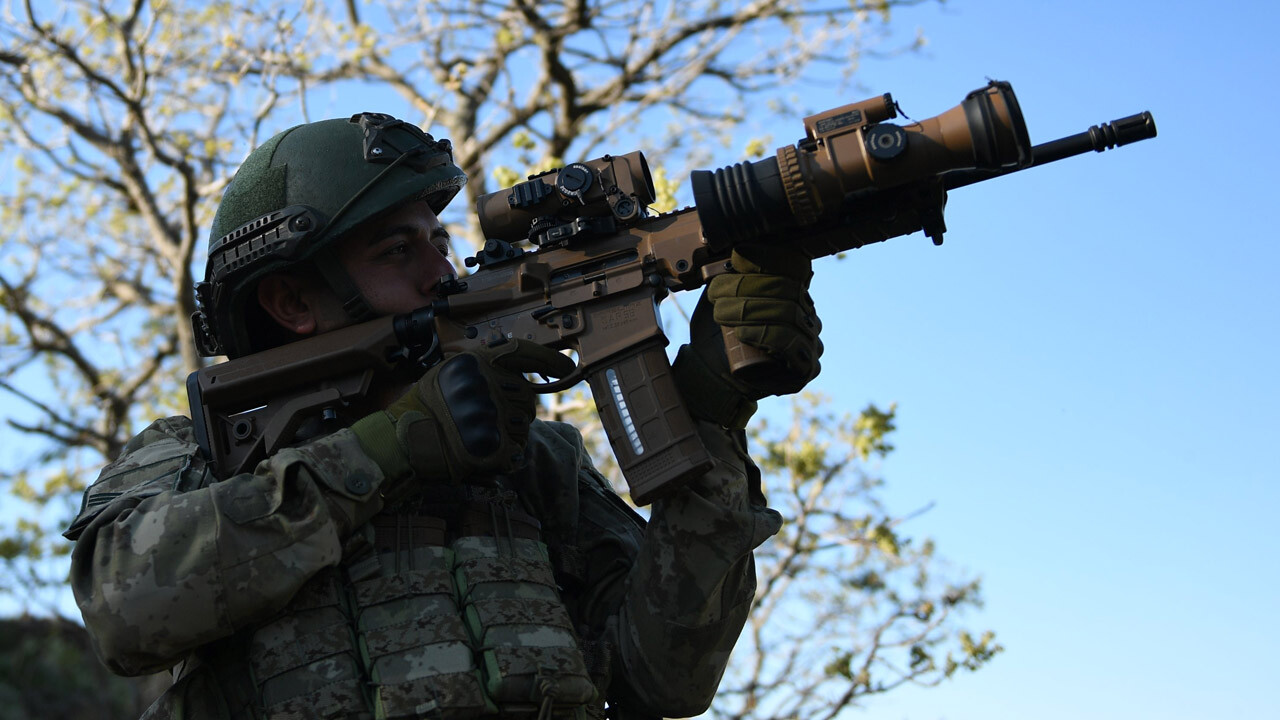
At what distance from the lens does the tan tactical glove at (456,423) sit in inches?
142

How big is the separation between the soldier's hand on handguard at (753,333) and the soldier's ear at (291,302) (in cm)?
127

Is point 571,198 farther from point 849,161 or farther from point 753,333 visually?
point 849,161

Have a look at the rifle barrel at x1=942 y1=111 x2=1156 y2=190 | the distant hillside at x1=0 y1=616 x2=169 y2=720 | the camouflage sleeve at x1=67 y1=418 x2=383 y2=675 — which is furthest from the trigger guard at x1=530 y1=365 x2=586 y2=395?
the distant hillside at x1=0 y1=616 x2=169 y2=720

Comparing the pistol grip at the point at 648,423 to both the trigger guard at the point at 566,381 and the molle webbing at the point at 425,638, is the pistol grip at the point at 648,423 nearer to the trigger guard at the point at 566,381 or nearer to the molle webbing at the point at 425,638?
the trigger guard at the point at 566,381

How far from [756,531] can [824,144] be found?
1.15 metres

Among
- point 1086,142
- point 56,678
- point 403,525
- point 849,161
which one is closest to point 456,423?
point 403,525

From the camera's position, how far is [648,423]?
3.83 metres

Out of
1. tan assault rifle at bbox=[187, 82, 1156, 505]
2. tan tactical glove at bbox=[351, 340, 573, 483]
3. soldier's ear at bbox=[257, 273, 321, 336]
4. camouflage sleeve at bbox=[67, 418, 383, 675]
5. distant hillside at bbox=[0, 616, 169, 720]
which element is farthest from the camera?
distant hillside at bbox=[0, 616, 169, 720]

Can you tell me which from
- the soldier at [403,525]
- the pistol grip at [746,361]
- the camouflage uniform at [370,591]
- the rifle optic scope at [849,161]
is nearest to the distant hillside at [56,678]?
the soldier at [403,525]

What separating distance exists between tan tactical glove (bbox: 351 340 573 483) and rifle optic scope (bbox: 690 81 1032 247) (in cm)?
75

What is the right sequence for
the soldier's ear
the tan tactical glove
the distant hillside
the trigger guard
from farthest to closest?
1. the distant hillside
2. the soldier's ear
3. the trigger guard
4. the tan tactical glove

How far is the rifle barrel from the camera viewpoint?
3.48 m

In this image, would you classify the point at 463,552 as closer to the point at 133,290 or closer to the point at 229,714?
the point at 229,714

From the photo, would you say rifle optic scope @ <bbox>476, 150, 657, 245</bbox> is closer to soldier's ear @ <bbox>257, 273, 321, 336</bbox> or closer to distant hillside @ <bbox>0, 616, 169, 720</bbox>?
soldier's ear @ <bbox>257, 273, 321, 336</bbox>
